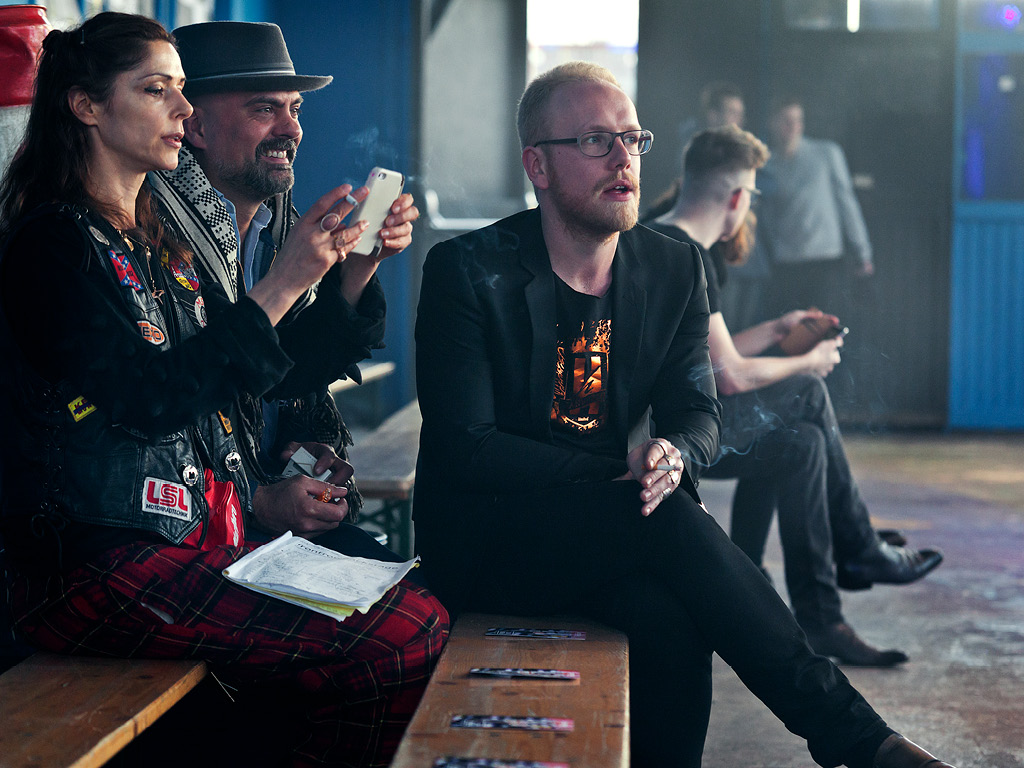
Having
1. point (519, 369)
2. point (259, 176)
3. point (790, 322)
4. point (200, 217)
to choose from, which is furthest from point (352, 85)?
point (519, 369)

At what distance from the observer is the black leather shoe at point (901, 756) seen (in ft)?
6.03

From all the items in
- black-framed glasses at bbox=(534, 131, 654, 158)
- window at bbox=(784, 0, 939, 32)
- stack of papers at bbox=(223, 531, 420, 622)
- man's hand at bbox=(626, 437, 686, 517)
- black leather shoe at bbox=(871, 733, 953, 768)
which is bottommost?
black leather shoe at bbox=(871, 733, 953, 768)

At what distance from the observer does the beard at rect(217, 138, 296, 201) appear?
240cm

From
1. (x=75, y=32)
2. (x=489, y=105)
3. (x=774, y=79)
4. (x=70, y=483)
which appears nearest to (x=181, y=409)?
(x=70, y=483)

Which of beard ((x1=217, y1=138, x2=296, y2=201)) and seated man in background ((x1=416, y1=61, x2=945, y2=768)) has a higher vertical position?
beard ((x1=217, y1=138, x2=296, y2=201))

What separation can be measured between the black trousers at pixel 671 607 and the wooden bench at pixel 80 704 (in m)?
0.61

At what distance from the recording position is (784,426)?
11.2ft

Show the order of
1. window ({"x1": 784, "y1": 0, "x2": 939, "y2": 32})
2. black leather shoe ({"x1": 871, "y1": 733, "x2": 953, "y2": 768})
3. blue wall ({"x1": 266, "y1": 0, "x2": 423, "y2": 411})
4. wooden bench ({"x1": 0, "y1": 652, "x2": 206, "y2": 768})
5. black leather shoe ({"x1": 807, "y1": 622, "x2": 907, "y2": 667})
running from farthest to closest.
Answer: window ({"x1": 784, "y1": 0, "x2": 939, "y2": 32}), blue wall ({"x1": 266, "y1": 0, "x2": 423, "y2": 411}), black leather shoe ({"x1": 807, "y1": 622, "x2": 907, "y2": 667}), black leather shoe ({"x1": 871, "y1": 733, "x2": 953, "y2": 768}), wooden bench ({"x1": 0, "y1": 652, "x2": 206, "y2": 768})

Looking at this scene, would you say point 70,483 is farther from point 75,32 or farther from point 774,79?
point 774,79

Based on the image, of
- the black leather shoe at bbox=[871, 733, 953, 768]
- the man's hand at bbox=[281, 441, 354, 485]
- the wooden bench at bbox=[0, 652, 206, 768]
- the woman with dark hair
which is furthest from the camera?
the man's hand at bbox=[281, 441, 354, 485]

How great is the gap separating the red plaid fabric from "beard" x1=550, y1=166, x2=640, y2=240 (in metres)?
0.83

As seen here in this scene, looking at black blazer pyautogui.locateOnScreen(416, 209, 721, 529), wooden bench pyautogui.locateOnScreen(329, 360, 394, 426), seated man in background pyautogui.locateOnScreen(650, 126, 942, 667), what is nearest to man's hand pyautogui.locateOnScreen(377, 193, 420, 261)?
black blazer pyautogui.locateOnScreen(416, 209, 721, 529)

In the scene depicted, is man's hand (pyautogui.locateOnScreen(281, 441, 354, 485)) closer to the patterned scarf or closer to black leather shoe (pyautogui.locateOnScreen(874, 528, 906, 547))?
the patterned scarf

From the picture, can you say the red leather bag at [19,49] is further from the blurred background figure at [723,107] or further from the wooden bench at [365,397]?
the blurred background figure at [723,107]
